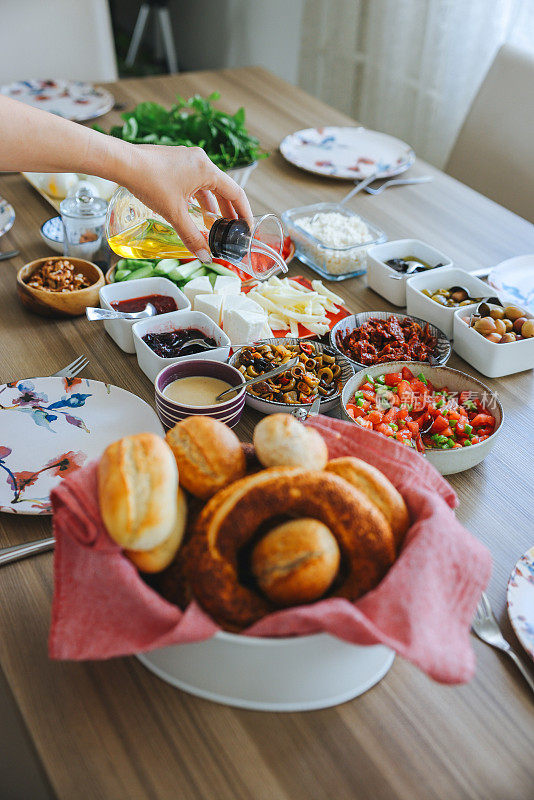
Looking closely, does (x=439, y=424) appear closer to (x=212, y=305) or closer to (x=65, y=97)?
(x=212, y=305)

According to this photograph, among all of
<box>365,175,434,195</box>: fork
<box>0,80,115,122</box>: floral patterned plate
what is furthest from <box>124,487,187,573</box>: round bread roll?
<box>0,80,115,122</box>: floral patterned plate

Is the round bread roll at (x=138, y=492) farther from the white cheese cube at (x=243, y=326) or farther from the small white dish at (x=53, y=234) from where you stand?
the small white dish at (x=53, y=234)

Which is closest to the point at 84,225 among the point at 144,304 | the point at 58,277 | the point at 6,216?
the point at 58,277

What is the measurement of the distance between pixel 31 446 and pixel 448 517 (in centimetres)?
59

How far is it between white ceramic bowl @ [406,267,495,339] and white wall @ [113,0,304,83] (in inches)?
118

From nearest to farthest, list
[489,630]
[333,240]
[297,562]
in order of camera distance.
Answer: [297,562] < [489,630] < [333,240]

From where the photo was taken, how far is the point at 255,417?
1.07 metres

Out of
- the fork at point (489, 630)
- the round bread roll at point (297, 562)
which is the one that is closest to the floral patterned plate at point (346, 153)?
the fork at point (489, 630)

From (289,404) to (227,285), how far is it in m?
0.33

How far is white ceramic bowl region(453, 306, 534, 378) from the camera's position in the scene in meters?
1.16

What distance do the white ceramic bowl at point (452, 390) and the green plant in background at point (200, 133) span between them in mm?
835

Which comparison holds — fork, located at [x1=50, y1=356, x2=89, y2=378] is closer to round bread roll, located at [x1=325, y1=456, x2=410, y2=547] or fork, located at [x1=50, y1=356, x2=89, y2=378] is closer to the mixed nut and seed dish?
the mixed nut and seed dish

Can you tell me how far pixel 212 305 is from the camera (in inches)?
46.1

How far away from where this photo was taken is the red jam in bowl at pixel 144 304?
48.1 inches
